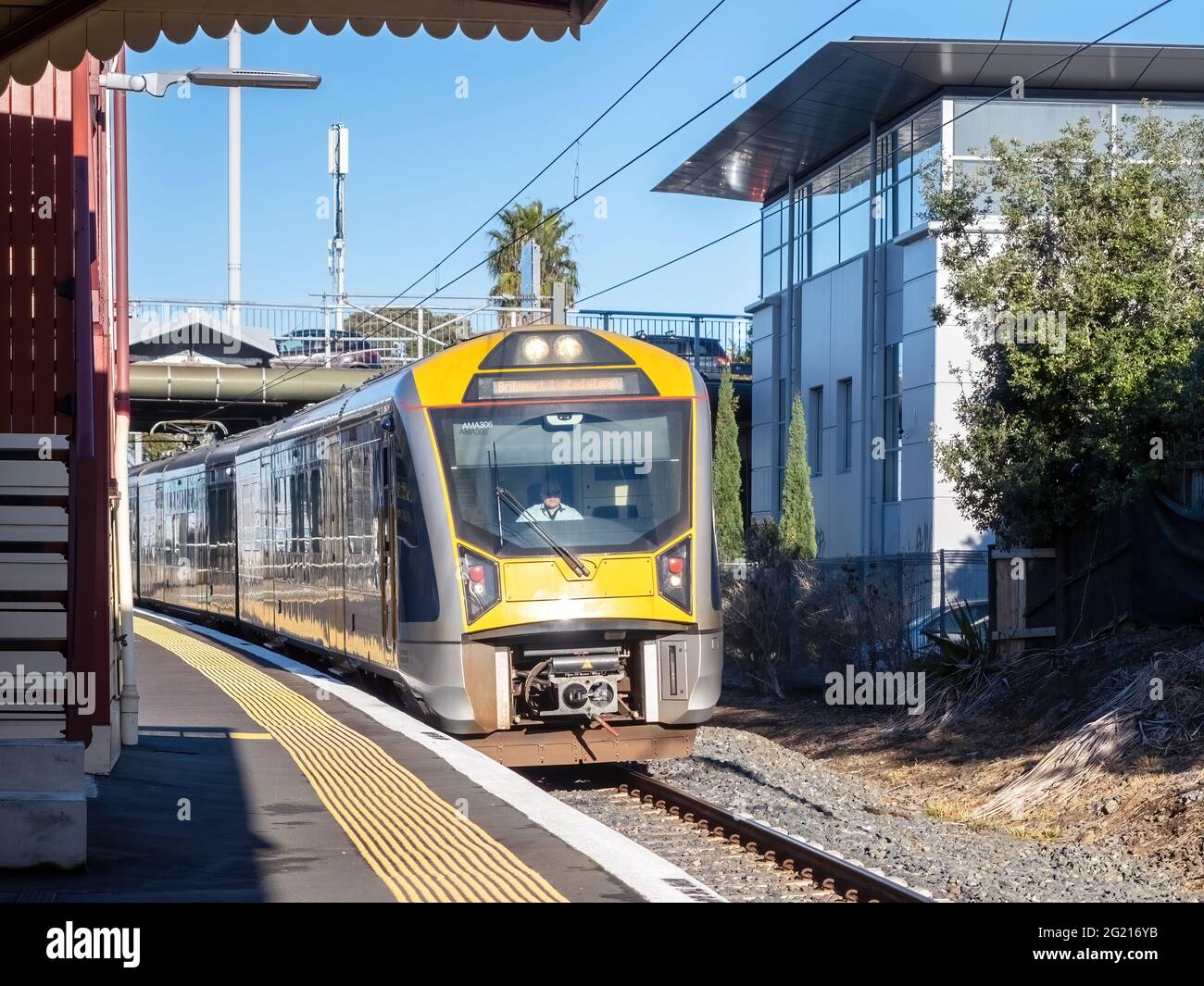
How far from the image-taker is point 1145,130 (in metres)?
18.9

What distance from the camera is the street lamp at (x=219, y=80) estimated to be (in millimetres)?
13436

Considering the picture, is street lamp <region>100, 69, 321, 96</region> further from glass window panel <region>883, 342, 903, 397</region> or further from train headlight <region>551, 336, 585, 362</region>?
glass window panel <region>883, 342, 903, 397</region>

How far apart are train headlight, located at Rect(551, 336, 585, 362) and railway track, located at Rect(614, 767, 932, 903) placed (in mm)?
3539

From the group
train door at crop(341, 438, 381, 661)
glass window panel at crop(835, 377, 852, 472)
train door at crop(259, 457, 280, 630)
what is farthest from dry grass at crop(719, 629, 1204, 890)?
glass window panel at crop(835, 377, 852, 472)

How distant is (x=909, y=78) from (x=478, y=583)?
18.1m

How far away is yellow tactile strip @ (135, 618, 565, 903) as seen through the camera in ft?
24.3

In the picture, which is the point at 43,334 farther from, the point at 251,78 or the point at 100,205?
the point at 251,78

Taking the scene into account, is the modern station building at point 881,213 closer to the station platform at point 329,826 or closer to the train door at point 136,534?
the train door at point 136,534

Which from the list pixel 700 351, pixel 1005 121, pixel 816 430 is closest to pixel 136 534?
pixel 700 351

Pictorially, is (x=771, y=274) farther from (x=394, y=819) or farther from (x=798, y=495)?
(x=394, y=819)

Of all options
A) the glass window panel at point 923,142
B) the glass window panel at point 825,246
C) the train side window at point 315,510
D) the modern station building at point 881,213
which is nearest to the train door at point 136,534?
the modern station building at point 881,213

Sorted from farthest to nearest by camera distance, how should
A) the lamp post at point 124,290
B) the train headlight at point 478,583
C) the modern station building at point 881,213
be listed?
the modern station building at point 881,213 → the train headlight at point 478,583 → the lamp post at point 124,290

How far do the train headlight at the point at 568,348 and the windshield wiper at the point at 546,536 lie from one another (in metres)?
1.25
